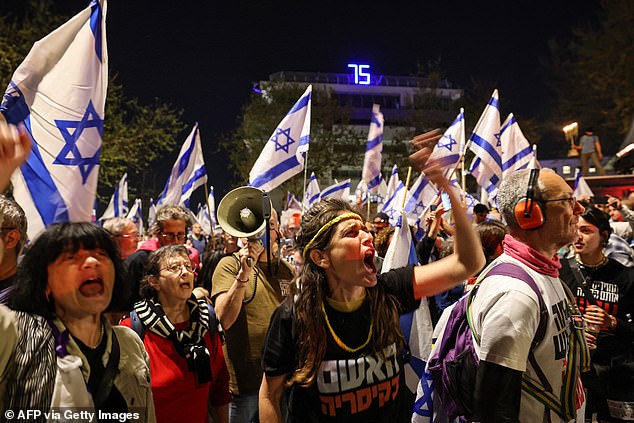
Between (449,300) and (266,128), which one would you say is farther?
(266,128)

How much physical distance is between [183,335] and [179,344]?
0.08m

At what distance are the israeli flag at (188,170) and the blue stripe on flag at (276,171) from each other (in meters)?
3.56

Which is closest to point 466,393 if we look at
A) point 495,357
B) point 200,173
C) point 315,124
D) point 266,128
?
point 495,357

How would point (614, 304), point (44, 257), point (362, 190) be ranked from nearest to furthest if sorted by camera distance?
point (44, 257), point (614, 304), point (362, 190)

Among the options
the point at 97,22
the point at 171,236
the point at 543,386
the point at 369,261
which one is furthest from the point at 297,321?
the point at 97,22

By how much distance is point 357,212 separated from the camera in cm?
318

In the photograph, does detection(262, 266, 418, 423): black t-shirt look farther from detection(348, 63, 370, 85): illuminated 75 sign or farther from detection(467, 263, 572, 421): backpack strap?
detection(348, 63, 370, 85): illuminated 75 sign

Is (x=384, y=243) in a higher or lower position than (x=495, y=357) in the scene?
higher

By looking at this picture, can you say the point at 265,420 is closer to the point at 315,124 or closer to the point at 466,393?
the point at 466,393

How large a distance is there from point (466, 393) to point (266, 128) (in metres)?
42.0

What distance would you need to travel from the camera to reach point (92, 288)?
A: 7.94ft

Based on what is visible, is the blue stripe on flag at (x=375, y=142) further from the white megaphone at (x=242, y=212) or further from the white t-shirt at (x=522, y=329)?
the white t-shirt at (x=522, y=329)

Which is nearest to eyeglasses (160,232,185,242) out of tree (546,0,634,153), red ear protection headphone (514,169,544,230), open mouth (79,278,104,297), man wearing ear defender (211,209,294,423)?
man wearing ear defender (211,209,294,423)

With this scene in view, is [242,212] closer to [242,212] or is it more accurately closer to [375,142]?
[242,212]
